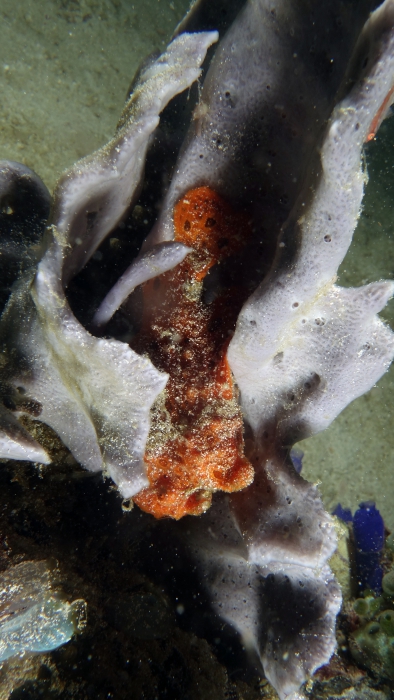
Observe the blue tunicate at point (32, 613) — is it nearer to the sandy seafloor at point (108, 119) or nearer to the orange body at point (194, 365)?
the orange body at point (194, 365)

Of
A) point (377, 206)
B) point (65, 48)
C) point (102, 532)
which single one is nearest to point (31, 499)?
point (102, 532)

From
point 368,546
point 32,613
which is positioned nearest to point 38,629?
point 32,613

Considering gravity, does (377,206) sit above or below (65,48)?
below

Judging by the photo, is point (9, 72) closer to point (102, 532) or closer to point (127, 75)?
point (127, 75)

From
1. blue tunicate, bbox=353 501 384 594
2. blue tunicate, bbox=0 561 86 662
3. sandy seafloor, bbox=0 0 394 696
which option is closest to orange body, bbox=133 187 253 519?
blue tunicate, bbox=0 561 86 662

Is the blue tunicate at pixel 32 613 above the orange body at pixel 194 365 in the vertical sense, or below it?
below

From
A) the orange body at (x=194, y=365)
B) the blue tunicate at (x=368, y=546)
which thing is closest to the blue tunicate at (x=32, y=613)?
the orange body at (x=194, y=365)
